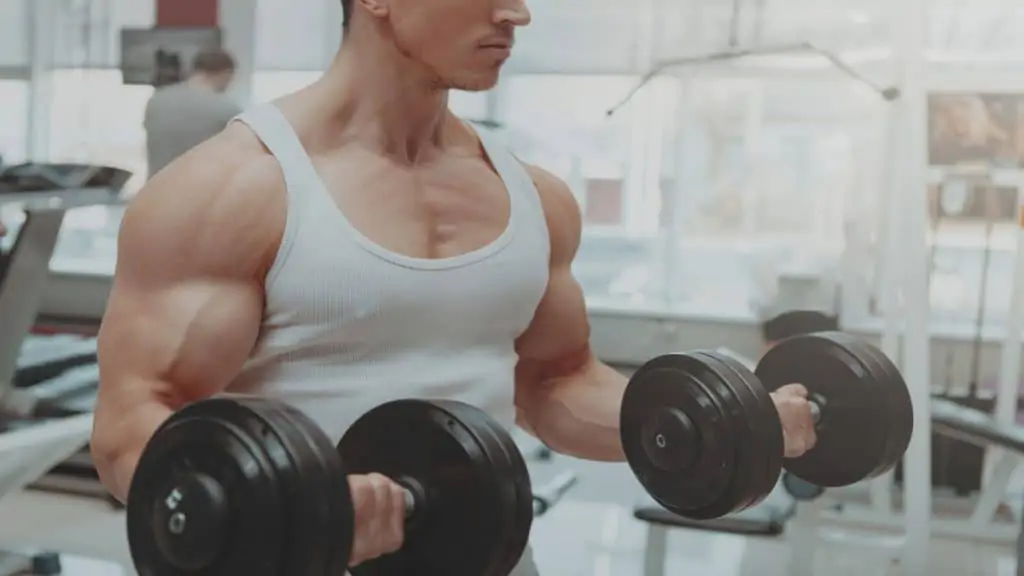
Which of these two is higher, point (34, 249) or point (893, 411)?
point (893, 411)

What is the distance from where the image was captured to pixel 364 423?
0.79 m

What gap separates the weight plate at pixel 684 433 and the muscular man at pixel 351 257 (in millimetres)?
110

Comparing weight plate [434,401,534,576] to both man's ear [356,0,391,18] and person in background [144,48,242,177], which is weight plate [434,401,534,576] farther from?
person in background [144,48,242,177]

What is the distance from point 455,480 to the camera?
0.77m

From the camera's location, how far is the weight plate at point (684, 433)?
2.93ft

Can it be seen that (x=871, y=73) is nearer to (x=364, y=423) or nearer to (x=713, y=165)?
(x=713, y=165)

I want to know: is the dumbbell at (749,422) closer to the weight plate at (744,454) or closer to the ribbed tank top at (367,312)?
the weight plate at (744,454)

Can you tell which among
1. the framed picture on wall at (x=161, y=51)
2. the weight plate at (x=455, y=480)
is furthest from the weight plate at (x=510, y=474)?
the framed picture on wall at (x=161, y=51)

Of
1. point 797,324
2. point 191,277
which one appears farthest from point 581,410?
point 797,324

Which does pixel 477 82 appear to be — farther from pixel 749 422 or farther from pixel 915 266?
pixel 915 266

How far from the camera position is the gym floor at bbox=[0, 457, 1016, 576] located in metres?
2.81

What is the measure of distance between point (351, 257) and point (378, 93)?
0.15 m

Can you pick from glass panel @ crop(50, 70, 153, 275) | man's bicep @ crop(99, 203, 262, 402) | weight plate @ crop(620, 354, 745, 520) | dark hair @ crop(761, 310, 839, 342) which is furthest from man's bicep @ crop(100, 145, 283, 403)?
glass panel @ crop(50, 70, 153, 275)

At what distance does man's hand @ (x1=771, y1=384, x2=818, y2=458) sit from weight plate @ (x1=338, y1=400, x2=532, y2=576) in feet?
0.97
